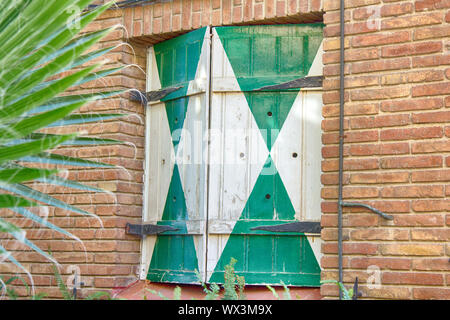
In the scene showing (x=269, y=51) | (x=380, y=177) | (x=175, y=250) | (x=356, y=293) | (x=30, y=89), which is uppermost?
(x=269, y=51)

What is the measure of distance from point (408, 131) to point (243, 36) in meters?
1.39

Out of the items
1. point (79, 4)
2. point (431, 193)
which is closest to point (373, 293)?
point (431, 193)

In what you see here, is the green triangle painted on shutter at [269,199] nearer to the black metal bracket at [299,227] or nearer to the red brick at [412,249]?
the black metal bracket at [299,227]

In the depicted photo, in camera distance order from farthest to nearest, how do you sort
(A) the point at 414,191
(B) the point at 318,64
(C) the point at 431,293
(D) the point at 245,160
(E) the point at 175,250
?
(E) the point at 175,250
(D) the point at 245,160
(B) the point at 318,64
(A) the point at 414,191
(C) the point at 431,293

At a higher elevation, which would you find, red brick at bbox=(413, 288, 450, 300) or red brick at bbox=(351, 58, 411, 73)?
red brick at bbox=(351, 58, 411, 73)

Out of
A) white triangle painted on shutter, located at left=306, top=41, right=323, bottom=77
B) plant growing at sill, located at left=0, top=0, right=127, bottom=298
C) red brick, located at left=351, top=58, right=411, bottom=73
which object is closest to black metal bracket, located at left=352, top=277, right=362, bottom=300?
red brick, located at left=351, top=58, right=411, bottom=73

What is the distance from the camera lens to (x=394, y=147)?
12.6ft

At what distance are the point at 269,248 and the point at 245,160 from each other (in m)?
0.61

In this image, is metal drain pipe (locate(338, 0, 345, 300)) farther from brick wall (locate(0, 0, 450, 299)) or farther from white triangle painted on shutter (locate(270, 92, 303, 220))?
white triangle painted on shutter (locate(270, 92, 303, 220))

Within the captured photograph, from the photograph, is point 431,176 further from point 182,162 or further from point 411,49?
point 182,162

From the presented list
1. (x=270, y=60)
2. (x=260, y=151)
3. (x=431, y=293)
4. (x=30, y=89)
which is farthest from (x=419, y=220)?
(x=30, y=89)

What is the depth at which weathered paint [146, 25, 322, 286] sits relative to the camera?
14.3 feet

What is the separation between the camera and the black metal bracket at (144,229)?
4789 millimetres
